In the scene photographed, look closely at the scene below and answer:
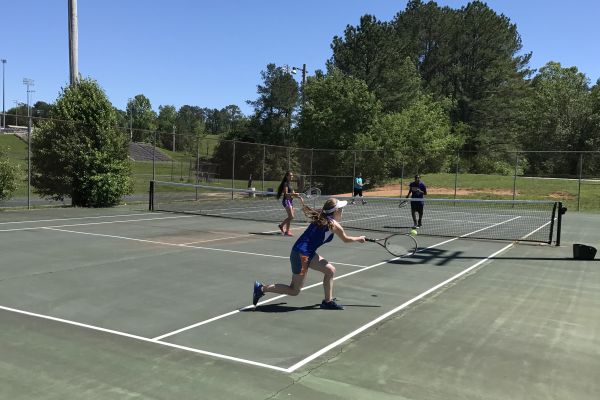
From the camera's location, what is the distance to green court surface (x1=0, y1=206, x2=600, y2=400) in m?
4.53

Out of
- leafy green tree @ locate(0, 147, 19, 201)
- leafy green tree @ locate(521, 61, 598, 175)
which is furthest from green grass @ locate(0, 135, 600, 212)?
leafy green tree @ locate(521, 61, 598, 175)

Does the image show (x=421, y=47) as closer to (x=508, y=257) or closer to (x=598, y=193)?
(x=598, y=193)

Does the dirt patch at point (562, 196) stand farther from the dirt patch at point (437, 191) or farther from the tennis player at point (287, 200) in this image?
the tennis player at point (287, 200)

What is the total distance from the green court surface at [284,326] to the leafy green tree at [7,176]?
7.48m

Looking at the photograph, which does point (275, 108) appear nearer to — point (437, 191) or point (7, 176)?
point (437, 191)

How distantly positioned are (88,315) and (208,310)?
1462mm

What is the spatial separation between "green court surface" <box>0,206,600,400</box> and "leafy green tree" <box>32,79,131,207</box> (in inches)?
343

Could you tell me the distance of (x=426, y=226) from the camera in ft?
60.1

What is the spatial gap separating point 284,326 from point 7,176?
1568cm

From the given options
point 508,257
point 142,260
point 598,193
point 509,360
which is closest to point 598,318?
point 509,360

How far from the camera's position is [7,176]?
18.1 meters

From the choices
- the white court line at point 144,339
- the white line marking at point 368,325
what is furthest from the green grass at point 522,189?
the white court line at point 144,339

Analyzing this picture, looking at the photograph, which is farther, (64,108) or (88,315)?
(64,108)

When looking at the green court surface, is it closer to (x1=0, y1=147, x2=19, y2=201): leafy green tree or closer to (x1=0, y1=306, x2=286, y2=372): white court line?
(x1=0, y1=306, x2=286, y2=372): white court line
